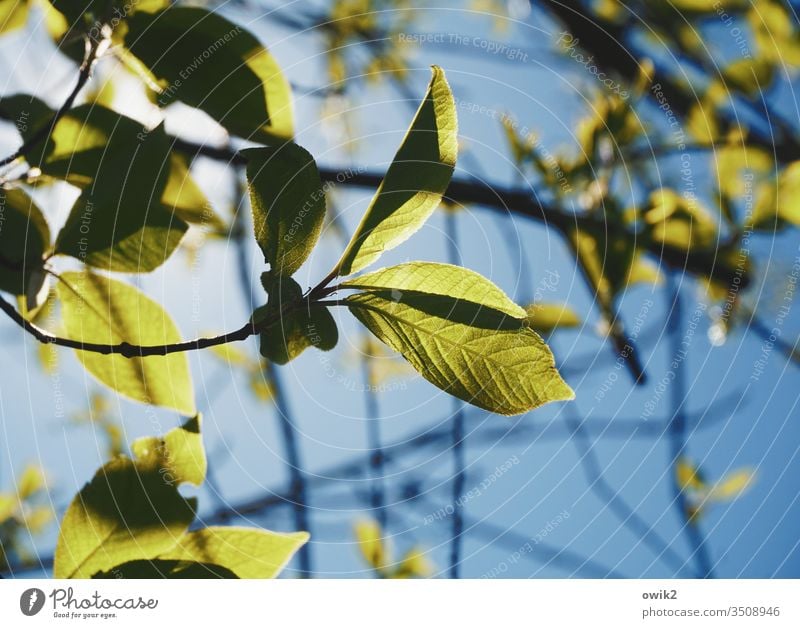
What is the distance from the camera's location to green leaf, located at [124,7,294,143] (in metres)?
0.41

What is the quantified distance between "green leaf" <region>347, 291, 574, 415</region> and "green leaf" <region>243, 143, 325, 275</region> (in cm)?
4

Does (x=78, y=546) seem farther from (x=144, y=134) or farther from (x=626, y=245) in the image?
(x=626, y=245)

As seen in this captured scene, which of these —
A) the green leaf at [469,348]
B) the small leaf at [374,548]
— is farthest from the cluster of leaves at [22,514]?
the green leaf at [469,348]

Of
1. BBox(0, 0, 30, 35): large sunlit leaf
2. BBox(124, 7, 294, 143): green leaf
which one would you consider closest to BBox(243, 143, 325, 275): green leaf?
BBox(124, 7, 294, 143): green leaf

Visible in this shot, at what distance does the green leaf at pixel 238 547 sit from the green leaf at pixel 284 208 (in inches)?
6.7

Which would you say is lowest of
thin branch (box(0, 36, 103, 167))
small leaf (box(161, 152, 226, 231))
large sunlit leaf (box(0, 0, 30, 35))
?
small leaf (box(161, 152, 226, 231))

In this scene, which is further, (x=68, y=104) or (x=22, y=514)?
(x=22, y=514)

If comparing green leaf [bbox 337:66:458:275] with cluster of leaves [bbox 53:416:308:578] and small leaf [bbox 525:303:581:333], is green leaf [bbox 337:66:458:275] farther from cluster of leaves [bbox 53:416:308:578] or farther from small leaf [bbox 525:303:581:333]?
small leaf [bbox 525:303:581:333]

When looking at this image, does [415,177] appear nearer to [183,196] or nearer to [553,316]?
[183,196]

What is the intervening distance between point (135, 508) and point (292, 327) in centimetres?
16

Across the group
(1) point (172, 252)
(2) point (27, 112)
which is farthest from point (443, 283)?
(2) point (27, 112)

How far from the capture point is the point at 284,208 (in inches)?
12.4

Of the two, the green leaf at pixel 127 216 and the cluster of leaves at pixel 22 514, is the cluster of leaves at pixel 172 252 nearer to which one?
the green leaf at pixel 127 216

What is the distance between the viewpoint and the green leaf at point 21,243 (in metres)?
0.39
